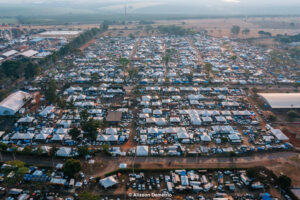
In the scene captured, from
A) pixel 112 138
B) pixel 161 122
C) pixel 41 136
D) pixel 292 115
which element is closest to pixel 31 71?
pixel 41 136

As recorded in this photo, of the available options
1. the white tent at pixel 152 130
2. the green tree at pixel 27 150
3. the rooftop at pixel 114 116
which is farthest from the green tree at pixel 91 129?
the white tent at pixel 152 130

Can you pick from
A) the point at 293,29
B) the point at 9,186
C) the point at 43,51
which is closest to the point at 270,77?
the point at 9,186

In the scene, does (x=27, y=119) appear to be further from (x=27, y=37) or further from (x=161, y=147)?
(x=27, y=37)

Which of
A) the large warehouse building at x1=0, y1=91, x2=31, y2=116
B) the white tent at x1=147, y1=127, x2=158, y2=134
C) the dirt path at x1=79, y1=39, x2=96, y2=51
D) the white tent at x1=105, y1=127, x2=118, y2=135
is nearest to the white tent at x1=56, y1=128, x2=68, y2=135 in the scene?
the white tent at x1=105, y1=127, x2=118, y2=135

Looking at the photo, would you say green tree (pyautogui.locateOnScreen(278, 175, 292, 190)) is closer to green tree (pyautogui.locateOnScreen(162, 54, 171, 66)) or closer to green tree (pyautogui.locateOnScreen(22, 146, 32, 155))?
green tree (pyautogui.locateOnScreen(22, 146, 32, 155))

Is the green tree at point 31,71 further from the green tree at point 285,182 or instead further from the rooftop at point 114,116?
the green tree at point 285,182
